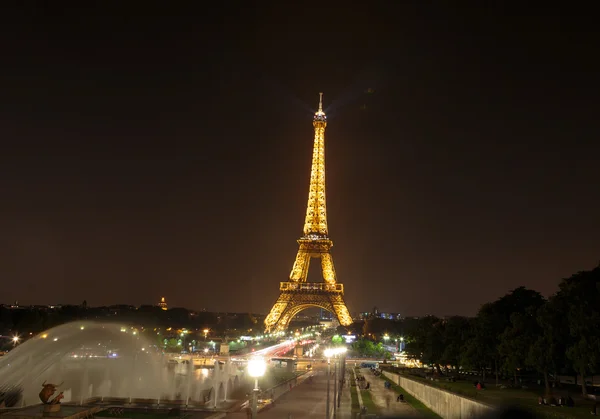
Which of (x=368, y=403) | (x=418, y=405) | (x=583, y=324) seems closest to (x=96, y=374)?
(x=368, y=403)

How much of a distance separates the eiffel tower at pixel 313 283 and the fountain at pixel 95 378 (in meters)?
37.5

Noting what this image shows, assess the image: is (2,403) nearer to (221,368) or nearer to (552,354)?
(552,354)

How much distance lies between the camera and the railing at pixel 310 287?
109750mm

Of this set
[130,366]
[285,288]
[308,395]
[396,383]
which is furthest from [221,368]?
[285,288]

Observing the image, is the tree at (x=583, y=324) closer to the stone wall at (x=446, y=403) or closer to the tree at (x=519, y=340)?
the tree at (x=519, y=340)

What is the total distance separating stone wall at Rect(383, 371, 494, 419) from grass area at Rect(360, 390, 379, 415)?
120 inches

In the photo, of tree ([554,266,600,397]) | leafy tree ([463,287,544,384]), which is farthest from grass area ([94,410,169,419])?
leafy tree ([463,287,544,384])

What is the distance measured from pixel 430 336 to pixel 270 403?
29815mm

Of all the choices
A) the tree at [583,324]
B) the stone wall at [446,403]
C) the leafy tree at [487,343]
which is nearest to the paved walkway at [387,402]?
the stone wall at [446,403]

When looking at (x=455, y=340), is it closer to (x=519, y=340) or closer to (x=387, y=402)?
(x=519, y=340)

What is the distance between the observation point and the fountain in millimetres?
35062

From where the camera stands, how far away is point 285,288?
362 ft

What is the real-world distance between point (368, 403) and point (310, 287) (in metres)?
74.9

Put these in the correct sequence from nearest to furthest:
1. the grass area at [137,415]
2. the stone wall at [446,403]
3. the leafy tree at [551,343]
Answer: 1. the stone wall at [446,403]
2. the grass area at [137,415]
3. the leafy tree at [551,343]
